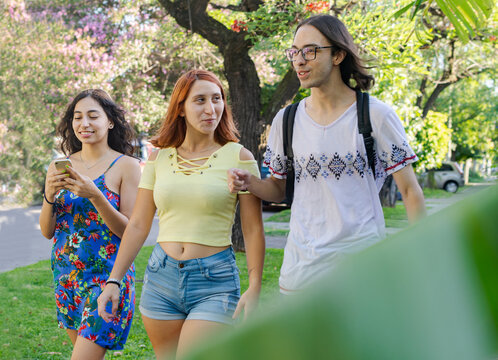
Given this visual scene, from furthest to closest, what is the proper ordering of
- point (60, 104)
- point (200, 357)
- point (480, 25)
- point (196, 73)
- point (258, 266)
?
point (60, 104) < point (196, 73) < point (258, 266) < point (480, 25) < point (200, 357)

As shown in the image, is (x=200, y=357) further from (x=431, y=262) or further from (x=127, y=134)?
(x=127, y=134)

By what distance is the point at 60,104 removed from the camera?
1420cm

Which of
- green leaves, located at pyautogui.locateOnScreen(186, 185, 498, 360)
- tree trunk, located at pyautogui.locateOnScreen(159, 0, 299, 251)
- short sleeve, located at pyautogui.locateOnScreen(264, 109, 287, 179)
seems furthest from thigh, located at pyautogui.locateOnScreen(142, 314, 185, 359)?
tree trunk, located at pyautogui.locateOnScreen(159, 0, 299, 251)

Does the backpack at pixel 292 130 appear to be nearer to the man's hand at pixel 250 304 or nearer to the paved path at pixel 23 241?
the man's hand at pixel 250 304

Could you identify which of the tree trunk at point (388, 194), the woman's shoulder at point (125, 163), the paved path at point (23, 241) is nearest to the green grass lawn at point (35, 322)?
the paved path at point (23, 241)

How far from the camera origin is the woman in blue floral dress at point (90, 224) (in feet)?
9.37

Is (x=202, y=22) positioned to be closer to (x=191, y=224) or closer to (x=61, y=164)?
(x=61, y=164)

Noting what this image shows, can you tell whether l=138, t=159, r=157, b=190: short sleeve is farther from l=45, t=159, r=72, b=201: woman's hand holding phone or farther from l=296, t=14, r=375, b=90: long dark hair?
l=296, t=14, r=375, b=90: long dark hair

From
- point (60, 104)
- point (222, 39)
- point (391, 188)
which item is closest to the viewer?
point (222, 39)

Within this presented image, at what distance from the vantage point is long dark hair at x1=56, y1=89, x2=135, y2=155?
3.39m

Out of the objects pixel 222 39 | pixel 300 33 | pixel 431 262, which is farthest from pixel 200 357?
pixel 222 39

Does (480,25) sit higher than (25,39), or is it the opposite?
(25,39)

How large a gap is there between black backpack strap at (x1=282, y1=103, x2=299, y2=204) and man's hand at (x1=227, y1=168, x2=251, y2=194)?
0.60 feet

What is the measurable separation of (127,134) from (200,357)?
3.44 metres
